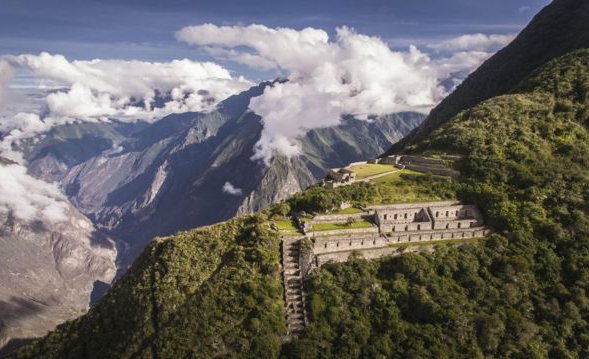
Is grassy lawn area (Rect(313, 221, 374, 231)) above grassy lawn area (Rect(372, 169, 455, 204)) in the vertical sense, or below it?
below

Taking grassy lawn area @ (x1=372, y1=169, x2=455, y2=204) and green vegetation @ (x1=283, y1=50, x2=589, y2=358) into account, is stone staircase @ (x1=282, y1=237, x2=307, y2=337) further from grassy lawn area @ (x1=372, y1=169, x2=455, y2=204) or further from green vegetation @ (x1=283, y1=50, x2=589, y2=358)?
grassy lawn area @ (x1=372, y1=169, x2=455, y2=204)

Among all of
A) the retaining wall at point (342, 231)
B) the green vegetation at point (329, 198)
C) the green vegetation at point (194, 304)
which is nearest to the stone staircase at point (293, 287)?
the green vegetation at point (194, 304)

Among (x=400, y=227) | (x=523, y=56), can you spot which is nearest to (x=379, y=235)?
(x=400, y=227)

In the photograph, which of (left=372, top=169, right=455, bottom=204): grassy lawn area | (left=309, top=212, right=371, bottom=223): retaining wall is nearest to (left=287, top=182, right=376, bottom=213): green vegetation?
(left=309, top=212, right=371, bottom=223): retaining wall

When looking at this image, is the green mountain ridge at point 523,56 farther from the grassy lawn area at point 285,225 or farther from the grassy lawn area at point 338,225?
the grassy lawn area at point 285,225

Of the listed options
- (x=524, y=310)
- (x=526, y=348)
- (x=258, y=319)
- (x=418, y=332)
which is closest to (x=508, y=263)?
(x=524, y=310)

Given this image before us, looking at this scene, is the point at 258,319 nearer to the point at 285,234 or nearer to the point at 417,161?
the point at 285,234

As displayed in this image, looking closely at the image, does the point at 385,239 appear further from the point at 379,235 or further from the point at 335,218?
the point at 335,218

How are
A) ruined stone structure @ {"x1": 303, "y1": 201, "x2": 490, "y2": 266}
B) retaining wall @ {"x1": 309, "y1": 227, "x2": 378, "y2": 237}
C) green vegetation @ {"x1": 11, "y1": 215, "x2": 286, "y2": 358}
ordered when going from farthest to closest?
retaining wall @ {"x1": 309, "y1": 227, "x2": 378, "y2": 237} < ruined stone structure @ {"x1": 303, "y1": 201, "x2": 490, "y2": 266} < green vegetation @ {"x1": 11, "y1": 215, "x2": 286, "y2": 358}
